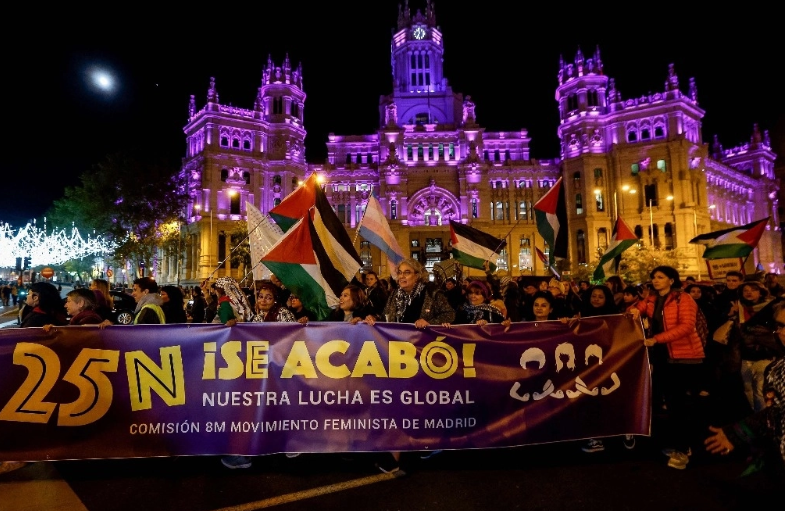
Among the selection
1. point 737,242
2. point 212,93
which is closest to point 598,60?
point 212,93

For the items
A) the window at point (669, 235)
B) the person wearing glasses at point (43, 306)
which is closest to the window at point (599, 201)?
the window at point (669, 235)

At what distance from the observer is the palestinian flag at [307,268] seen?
5.50 m

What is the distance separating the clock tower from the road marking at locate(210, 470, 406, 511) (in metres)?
64.3

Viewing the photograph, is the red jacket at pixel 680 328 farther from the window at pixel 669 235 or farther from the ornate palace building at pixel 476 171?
the window at pixel 669 235

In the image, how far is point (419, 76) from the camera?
237 feet

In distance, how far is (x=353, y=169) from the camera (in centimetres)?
6256

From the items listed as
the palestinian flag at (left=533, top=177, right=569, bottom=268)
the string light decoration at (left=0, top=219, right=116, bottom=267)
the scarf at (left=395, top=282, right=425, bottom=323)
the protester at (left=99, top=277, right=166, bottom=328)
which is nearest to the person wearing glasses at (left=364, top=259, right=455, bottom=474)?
the scarf at (left=395, top=282, right=425, bottom=323)

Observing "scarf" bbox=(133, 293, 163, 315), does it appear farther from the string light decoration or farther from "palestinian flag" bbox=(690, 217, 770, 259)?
the string light decoration

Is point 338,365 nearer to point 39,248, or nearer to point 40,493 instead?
point 40,493

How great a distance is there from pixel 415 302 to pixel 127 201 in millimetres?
40801

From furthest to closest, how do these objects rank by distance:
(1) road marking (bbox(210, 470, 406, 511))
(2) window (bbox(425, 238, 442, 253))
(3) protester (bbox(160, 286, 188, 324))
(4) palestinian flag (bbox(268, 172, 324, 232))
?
(2) window (bbox(425, 238, 442, 253)), (3) protester (bbox(160, 286, 188, 324)), (4) palestinian flag (bbox(268, 172, 324, 232)), (1) road marking (bbox(210, 470, 406, 511))

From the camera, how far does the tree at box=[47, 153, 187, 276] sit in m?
38.2

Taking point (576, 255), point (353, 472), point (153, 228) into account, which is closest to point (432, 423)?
point (353, 472)

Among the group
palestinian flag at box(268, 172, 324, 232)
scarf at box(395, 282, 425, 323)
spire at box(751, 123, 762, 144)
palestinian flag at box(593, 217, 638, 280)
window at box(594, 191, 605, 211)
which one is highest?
spire at box(751, 123, 762, 144)
